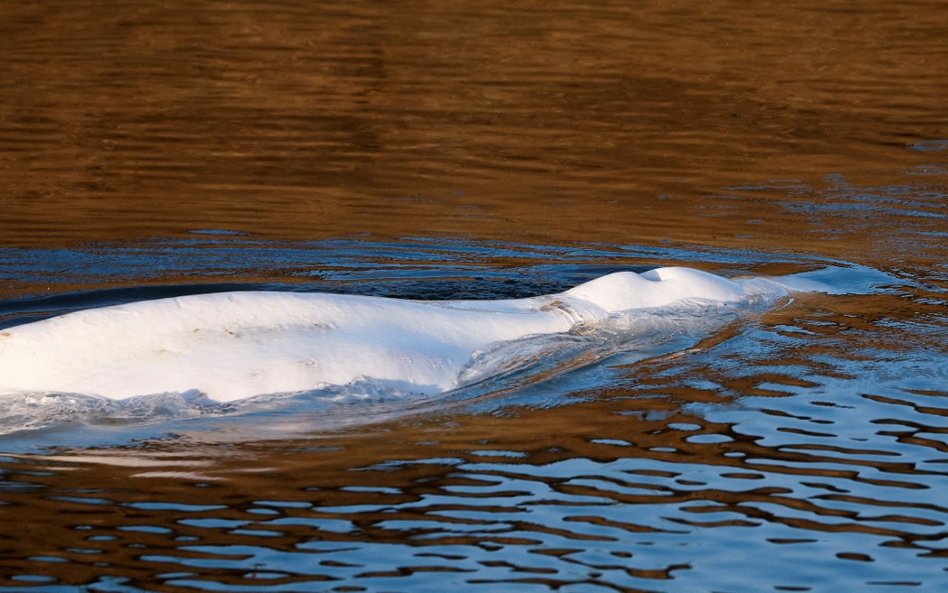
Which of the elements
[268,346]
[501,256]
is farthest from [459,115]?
[268,346]

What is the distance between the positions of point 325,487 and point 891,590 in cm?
243

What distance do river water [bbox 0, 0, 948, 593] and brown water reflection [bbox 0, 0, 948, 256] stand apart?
0.23ft

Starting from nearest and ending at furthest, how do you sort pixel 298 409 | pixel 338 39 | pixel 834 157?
pixel 298 409, pixel 834 157, pixel 338 39

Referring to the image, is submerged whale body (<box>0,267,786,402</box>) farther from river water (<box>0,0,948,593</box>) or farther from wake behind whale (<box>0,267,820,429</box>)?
river water (<box>0,0,948,593</box>)

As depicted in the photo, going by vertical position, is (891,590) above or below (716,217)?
below

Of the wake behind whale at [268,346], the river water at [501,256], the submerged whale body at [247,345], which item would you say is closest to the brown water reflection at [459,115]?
the river water at [501,256]

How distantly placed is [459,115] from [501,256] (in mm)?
6731

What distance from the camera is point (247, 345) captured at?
822cm

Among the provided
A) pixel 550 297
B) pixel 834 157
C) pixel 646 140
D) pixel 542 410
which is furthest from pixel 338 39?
pixel 542 410

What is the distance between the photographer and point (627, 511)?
6762mm

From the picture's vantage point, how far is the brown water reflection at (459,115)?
46.3 ft

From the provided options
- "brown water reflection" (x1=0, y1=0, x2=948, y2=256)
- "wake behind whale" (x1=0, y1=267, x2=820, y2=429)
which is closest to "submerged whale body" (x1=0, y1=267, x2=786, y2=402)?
"wake behind whale" (x1=0, y1=267, x2=820, y2=429)

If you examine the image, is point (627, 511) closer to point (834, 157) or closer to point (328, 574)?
point (328, 574)

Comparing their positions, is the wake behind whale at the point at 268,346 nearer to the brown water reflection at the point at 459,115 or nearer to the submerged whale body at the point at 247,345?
the submerged whale body at the point at 247,345
